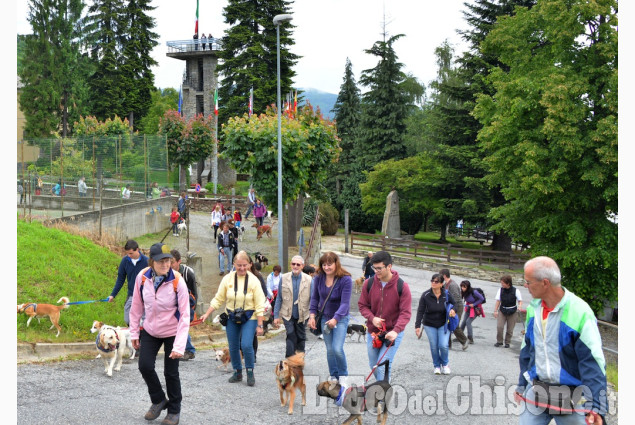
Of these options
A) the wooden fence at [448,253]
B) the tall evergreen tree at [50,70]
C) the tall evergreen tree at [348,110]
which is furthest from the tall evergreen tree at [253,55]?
the wooden fence at [448,253]

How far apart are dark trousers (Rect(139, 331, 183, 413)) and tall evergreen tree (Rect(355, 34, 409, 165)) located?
134 feet

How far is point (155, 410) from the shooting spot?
648cm

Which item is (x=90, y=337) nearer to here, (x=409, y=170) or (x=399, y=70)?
(x=409, y=170)

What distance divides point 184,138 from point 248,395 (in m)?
36.5

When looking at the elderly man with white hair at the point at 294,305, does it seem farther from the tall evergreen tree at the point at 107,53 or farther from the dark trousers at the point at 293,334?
the tall evergreen tree at the point at 107,53

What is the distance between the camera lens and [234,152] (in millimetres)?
20625

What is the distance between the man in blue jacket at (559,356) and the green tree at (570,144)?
17.7 metres

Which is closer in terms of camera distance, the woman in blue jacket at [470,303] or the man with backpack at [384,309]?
the man with backpack at [384,309]

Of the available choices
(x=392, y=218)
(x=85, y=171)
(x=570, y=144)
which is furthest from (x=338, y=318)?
(x=392, y=218)

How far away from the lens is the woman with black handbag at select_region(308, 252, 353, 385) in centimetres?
732

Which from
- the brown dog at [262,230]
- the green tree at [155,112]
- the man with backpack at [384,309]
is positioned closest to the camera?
the man with backpack at [384,309]

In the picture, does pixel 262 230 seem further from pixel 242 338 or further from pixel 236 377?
pixel 242 338

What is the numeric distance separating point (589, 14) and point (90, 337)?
776 inches

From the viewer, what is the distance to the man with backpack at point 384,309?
6656 millimetres
